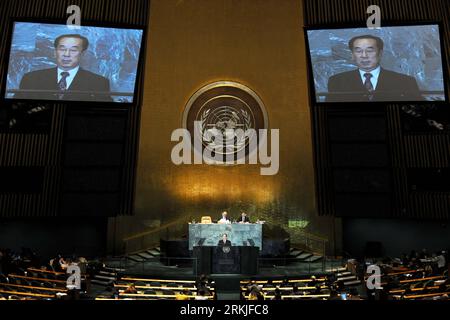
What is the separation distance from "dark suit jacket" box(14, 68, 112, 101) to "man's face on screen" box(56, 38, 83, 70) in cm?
33

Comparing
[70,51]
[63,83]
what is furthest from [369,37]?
[63,83]

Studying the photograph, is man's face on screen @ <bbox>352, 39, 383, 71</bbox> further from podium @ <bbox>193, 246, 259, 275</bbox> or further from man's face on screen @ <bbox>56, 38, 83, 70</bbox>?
man's face on screen @ <bbox>56, 38, 83, 70</bbox>

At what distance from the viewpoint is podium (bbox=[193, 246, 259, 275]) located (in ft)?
46.6

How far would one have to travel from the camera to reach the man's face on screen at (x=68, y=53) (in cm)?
1766

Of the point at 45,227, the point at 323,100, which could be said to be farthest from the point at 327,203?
the point at 45,227

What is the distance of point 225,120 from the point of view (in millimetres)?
19938

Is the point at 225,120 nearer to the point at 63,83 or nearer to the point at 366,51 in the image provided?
the point at 366,51

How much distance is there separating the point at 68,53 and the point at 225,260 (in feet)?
31.4

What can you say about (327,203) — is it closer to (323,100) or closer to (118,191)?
(323,100)

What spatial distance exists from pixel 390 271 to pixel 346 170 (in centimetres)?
472

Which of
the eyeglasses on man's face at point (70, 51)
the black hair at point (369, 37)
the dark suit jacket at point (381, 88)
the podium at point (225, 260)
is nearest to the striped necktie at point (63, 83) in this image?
the eyeglasses on man's face at point (70, 51)

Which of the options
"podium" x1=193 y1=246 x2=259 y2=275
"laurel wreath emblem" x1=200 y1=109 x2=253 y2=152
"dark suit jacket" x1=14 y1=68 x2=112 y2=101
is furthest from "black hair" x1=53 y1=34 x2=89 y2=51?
"podium" x1=193 y1=246 x2=259 y2=275

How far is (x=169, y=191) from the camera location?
1970 centimetres
